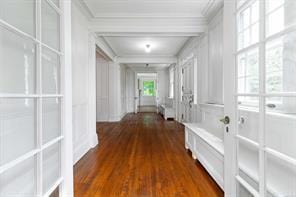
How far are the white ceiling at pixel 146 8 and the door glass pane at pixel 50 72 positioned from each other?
245 cm

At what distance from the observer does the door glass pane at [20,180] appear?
1093 millimetres

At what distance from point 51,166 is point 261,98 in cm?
147

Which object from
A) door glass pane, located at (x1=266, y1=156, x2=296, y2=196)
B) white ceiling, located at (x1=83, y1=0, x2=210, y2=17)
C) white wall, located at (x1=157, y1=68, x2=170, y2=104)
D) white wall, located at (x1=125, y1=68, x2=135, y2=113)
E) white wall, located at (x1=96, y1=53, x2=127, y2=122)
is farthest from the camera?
white wall, located at (x1=157, y1=68, x2=170, y2=104)

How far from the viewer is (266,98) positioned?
4.12 ft

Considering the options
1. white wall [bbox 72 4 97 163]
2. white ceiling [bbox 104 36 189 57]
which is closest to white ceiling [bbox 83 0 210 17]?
white wall [bbox 72 4 97 163]

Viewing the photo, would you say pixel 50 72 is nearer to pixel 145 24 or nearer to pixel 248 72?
pixel 248 72

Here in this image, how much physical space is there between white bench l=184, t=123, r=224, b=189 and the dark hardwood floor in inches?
4.4

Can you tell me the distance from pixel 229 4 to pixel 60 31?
4.48ft

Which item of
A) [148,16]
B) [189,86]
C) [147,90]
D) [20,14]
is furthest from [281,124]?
[147,90]

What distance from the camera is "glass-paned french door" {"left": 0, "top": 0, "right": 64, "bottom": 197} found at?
1.10 metres

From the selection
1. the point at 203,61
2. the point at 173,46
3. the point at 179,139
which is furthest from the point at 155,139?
the point at 173,46

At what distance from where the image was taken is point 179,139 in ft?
16.7

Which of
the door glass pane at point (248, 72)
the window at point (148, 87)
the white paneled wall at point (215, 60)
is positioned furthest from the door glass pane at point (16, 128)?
the window at point (148, 87)

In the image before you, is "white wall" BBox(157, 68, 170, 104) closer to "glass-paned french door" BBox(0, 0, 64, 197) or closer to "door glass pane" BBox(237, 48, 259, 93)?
"door glass pane" BBox(237, 48, 259, 93)
